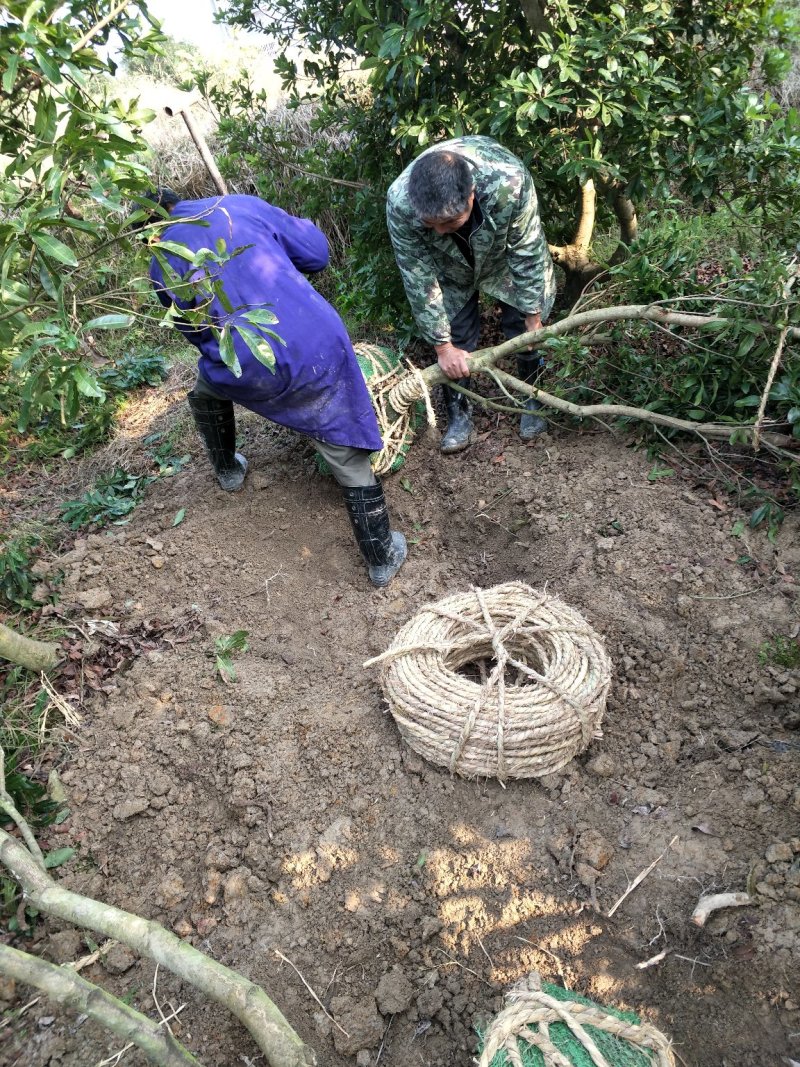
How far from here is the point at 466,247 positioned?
3.57 metres

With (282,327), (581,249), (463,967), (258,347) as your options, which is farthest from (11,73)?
(581,249)

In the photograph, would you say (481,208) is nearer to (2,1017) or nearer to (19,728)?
(19,728)

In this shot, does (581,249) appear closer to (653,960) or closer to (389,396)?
(389,396)

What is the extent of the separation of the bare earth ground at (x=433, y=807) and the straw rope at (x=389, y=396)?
64cm

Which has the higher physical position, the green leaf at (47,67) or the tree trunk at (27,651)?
the green leaf at (47,67)

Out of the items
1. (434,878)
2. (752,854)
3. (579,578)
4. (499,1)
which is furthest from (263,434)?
(752,854)

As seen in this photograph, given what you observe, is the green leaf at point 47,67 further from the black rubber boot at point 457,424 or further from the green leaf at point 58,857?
the black rubber boot at point 457,424

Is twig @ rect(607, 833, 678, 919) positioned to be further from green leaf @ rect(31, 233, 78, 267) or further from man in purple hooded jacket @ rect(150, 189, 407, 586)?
green leaf @ rect(31, 233, 78, 267)

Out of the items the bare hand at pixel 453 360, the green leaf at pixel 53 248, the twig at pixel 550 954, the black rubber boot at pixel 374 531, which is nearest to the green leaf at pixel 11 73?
the green leaf at pixel 53 248

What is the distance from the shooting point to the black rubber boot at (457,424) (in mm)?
4117

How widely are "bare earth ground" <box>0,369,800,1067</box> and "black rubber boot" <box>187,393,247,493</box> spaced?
0.54 meters

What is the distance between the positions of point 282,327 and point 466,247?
1353 millimetres

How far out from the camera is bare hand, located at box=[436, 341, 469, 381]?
3635 millimetres

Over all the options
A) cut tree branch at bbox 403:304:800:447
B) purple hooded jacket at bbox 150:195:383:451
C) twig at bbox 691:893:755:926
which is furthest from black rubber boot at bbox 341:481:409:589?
twig at bbox 691:893:755:926
